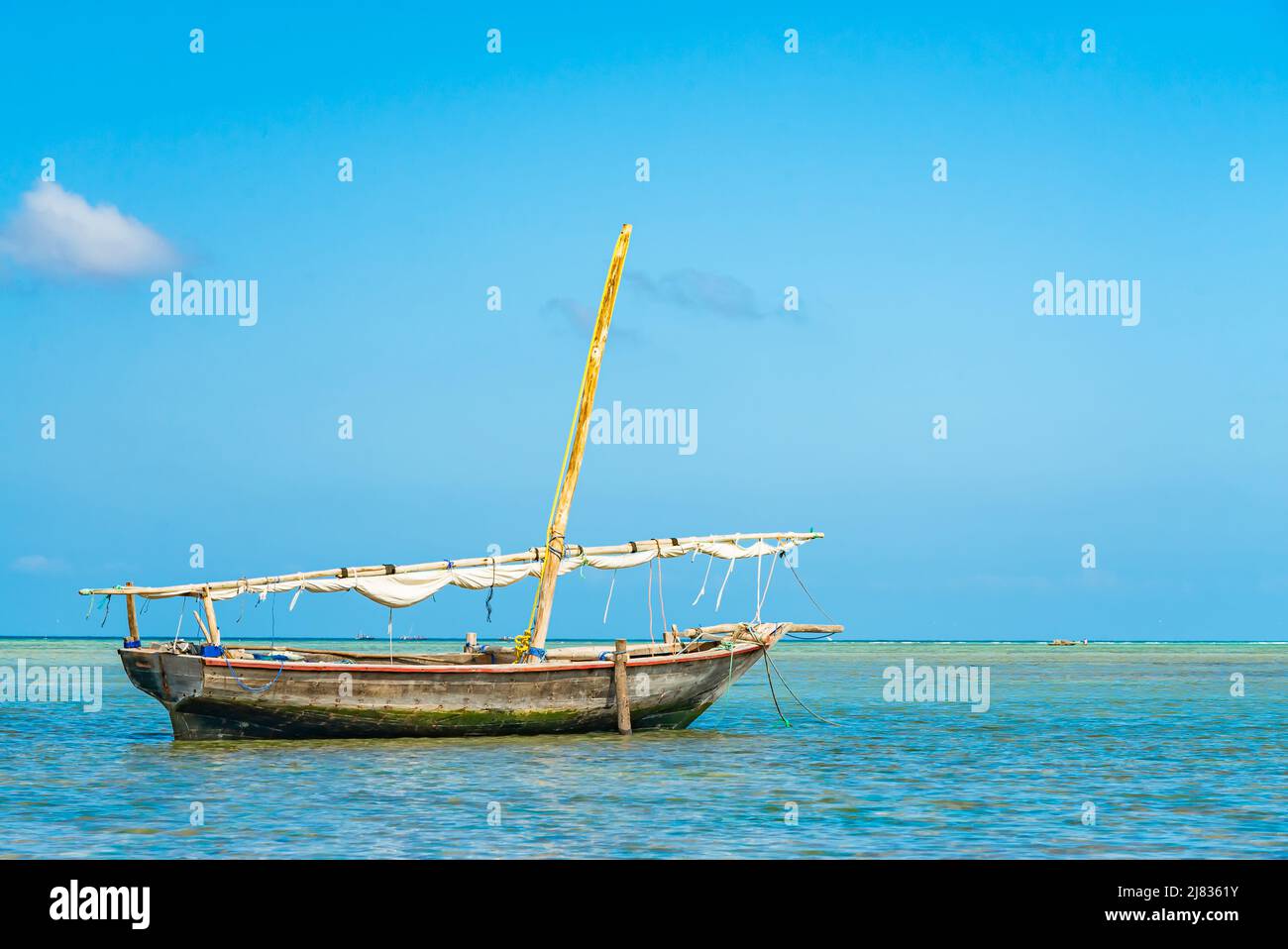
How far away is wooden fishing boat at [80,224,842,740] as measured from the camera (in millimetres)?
27047

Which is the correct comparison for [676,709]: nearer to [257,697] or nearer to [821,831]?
[257,697]

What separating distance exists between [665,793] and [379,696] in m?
8.26

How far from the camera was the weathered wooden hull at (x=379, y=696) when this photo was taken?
26.9 meters

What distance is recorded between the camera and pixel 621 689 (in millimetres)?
29453

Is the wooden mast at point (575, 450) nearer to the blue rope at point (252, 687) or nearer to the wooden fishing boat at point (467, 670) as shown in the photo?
the wooden fishing boat at point (467, 670)

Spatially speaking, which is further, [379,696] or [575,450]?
[575,450]

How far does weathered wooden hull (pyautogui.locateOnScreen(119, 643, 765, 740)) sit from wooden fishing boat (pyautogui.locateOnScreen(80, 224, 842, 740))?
3 cm

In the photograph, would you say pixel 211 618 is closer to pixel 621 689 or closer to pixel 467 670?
pixel 467 670

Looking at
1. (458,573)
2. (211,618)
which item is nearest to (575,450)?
(458,573)

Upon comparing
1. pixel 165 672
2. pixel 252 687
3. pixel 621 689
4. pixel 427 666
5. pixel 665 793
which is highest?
pixel 165 672

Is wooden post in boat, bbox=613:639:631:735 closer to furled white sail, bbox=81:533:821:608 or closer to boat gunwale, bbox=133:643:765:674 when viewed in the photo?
boat gunwale, bbox=133:643:765:674

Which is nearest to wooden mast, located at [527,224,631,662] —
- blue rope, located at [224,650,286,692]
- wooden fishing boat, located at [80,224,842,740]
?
wooden fishing boat, located at [80,224,842,740]

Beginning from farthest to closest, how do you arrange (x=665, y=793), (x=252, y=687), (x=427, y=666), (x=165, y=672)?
(x=427, y=666)
(x=165, y=672)
(x=252, y=687)
(x=665, y=793)

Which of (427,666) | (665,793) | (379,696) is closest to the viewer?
(665,793)
